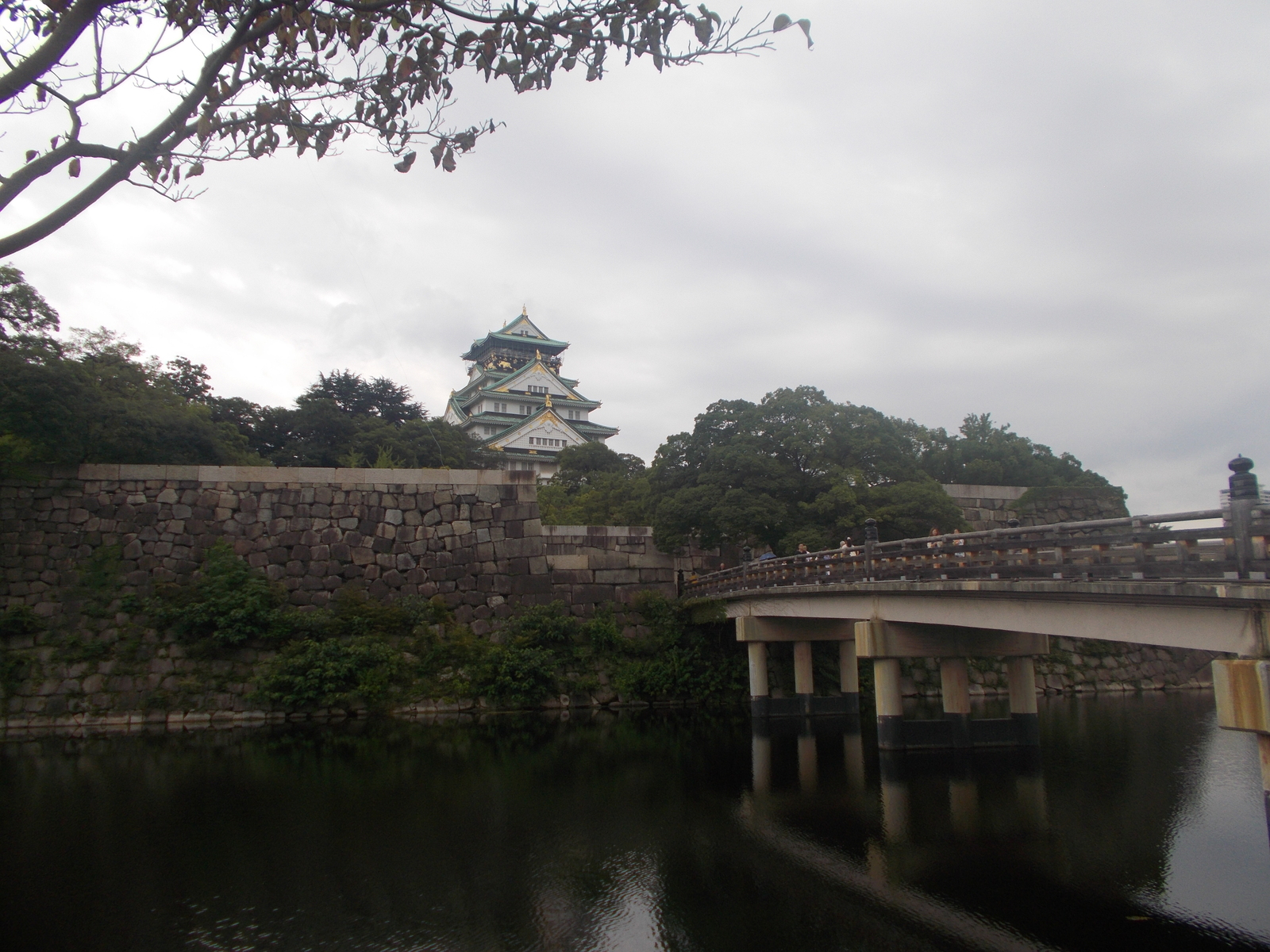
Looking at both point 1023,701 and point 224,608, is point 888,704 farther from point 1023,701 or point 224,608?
point 224,608

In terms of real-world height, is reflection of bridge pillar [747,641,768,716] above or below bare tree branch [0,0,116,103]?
below

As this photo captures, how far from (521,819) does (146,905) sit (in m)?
4.50

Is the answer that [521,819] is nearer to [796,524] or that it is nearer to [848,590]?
[848,590]

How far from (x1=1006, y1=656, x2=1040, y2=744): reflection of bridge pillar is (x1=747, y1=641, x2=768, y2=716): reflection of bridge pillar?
6.43 meters

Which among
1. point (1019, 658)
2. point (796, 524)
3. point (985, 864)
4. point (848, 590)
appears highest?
point (796, 524)

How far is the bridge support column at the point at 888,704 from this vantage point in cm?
1484

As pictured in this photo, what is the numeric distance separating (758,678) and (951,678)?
6.12 m

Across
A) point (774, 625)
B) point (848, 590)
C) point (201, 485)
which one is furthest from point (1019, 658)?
point (201, 485)

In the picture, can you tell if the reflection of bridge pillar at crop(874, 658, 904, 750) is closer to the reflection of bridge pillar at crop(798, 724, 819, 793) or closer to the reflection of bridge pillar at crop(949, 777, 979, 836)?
the reflection of bridge pillar at crop(798, 724, 819, 793)

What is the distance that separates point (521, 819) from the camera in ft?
37.0

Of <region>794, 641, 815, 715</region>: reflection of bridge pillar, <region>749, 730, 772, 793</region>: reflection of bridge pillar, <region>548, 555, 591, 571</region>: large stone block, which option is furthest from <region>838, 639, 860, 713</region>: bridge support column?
<region>548, 555, 591, 571</region>: large stone block

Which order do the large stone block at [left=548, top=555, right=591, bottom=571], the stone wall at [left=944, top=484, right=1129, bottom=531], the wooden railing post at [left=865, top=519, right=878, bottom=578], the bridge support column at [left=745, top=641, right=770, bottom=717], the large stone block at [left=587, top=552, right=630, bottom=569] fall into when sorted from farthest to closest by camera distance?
1. the stone wall at [left=944, top=484, right=1129, bottom=531]
2. the large stone block at [left=587, top=552, right=630, bottom=569]
3. the large stone block at [left=548, top=555, right=591, bottom=571]
4. the bridge support column at [left=745, top=641, right=770, bottom=717]
5. the wooden railing post at [left=865, top=519, right=878, bottom=578]

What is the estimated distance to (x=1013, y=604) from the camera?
37.3 ft

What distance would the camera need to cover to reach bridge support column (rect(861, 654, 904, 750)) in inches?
584
